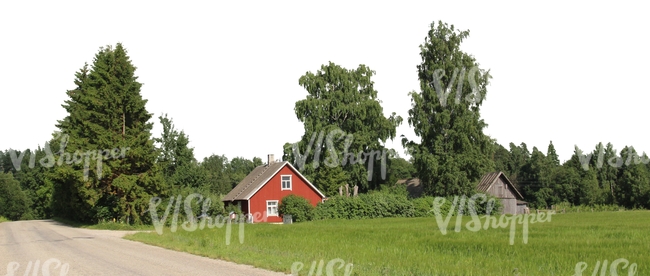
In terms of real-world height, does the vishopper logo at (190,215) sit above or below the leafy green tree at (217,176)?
below

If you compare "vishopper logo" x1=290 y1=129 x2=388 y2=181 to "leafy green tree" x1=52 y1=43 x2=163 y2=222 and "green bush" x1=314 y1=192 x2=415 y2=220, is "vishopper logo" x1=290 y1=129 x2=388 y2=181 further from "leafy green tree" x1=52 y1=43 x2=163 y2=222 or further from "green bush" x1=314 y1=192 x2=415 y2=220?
"leafy green tree" x1=52 y1=43 x2=163 y2=222

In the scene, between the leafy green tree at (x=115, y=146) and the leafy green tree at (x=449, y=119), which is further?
the leafy green tree at (x=449, y=119)

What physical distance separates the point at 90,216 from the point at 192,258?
106 ft

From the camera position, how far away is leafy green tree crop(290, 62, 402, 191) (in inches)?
2405

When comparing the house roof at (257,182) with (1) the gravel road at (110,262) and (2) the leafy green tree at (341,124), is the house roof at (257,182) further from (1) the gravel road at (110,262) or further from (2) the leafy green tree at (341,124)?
(1) the gravel road at (110,262)

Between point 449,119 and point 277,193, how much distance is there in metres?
17.8

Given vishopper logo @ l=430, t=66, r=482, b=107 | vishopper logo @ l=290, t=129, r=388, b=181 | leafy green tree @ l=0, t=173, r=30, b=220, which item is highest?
vishopper logo @ l=430, t=66, r=482, b=107

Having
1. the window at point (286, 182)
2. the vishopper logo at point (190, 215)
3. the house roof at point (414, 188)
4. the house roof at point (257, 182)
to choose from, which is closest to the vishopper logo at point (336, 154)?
the house roof at point (257, 182)

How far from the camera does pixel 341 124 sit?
62.9m

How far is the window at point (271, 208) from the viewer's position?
2267 inches

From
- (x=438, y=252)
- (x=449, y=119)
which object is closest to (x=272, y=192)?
(x=449, y=119)

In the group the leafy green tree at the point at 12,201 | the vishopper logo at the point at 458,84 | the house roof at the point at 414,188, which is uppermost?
the vishopper logo at the point at 458,84

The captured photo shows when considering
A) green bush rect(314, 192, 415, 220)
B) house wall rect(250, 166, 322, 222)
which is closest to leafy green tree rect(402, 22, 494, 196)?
green bush rect(314, 192, 415, 220)

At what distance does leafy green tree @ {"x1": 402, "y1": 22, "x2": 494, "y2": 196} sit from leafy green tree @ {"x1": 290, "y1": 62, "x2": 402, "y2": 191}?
4.87 m
